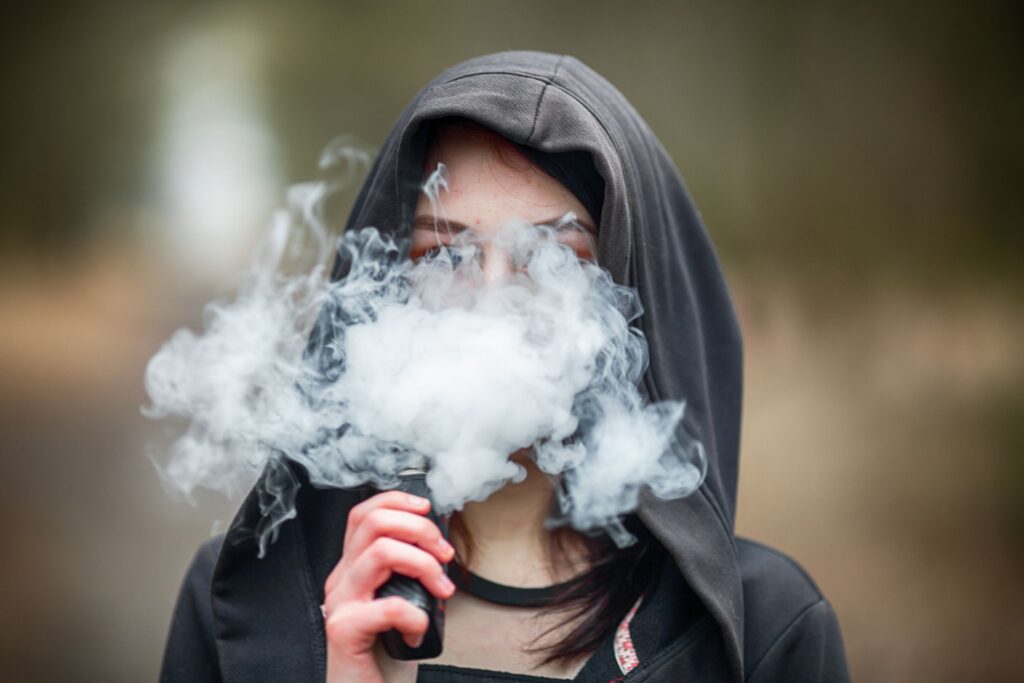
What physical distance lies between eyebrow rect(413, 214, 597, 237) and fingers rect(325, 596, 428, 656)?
2.42 ft

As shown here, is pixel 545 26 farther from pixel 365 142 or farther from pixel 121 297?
pixel 121 297

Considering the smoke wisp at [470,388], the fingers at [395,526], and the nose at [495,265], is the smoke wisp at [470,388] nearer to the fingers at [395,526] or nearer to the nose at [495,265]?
the nose at [495,265]

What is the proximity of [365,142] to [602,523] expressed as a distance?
2.88 m

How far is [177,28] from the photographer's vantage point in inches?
170

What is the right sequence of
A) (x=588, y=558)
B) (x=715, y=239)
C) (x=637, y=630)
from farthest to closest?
(x=715, y=239) → (x=588, y=558) → (x=637, y=630)

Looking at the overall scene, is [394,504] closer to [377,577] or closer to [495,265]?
[377,577]

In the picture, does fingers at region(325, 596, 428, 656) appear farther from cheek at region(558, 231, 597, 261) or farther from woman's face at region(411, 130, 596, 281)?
cheek at region(558, 231, 597, 261)

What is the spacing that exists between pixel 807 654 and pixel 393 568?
1.01m

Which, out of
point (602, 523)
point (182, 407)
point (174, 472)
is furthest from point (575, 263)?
point (174, 472)

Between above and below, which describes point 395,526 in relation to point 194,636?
above

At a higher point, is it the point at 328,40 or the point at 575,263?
the point at 328,40

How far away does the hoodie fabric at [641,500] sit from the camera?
1.86 m

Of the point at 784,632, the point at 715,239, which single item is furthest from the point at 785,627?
the point at 715,239

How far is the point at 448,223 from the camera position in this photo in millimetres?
1870
